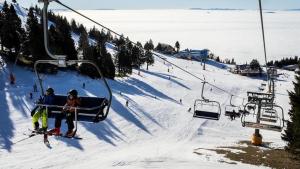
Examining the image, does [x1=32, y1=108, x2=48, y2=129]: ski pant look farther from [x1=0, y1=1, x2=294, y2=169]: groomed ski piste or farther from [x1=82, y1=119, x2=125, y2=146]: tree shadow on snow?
[x1=82, y1=119, x2=125, y2=146]: tree shadow on snow

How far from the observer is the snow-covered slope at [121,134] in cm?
3547

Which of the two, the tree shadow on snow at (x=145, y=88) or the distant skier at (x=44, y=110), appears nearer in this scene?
the distant skier at (x=44, y=110)

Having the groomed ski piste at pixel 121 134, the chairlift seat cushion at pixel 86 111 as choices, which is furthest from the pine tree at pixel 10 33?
the chairlift seat cushion at pixel 86 111

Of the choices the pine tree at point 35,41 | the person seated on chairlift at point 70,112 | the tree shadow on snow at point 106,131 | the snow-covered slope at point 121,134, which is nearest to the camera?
the person seated on chairlift at point 70,112

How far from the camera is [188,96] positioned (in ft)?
244

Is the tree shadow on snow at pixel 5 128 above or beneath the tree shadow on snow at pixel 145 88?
beneath

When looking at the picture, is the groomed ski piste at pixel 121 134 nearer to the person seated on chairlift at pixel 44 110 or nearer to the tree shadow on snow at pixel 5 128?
the tree shadow on snow at pixel 5 128

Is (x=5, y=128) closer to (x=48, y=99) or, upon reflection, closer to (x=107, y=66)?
(x=48, y=99)

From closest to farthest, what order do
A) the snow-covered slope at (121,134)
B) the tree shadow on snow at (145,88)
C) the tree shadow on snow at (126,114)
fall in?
the snow-covered slope at (121,134), the tree shadow on snow at (126,114), the tree shadow on snow at (145,88)

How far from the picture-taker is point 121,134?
146 ft

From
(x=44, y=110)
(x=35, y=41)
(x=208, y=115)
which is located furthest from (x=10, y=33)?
(x=44, y=110)

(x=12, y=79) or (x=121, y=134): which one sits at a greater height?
(x=12, y=79)

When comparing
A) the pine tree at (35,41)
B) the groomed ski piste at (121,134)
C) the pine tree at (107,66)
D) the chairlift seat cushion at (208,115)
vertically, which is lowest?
the groomed ski piste at (121,134)

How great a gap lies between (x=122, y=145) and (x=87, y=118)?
26.1 m
